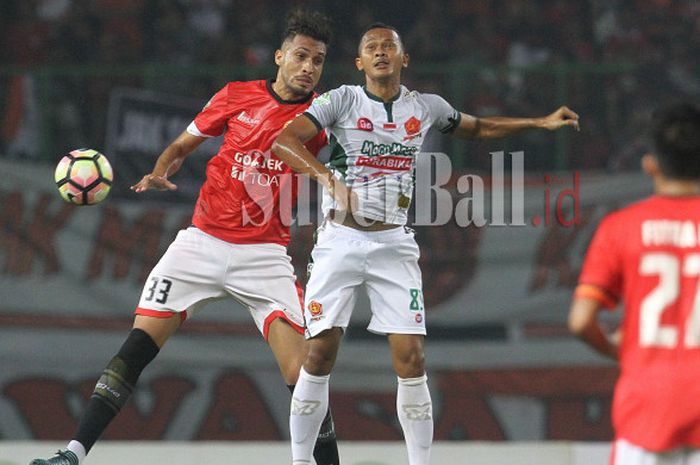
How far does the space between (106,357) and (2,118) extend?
6.64 ft

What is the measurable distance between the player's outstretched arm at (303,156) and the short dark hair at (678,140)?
6.00 feet

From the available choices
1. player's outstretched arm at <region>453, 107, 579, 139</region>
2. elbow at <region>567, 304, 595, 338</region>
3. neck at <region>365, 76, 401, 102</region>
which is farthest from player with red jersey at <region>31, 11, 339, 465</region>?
elbow at <region>567, 304, 595, 338</region>

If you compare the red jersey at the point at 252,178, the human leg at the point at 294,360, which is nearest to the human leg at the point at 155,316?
the red jersey at the point at 252,178

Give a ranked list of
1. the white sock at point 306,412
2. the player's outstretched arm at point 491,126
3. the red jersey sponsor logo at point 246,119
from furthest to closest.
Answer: the red jersey sponsor logo at point 246,119 < the player's outstretched arm at point 491,126 < the white sock at point 306,412

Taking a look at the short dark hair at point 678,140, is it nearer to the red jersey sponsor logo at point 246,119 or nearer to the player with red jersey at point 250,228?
the player with red jersey at point 250,228

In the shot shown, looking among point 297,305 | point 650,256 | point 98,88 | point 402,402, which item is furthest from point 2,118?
point 650,256

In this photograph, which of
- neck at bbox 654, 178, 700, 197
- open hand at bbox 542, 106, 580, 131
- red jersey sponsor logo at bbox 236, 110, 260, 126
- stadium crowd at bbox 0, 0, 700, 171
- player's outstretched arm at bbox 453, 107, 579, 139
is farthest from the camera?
stadium crowd at bbox 0, 0, 700, 171

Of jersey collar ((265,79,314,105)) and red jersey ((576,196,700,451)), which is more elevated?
jersey collar ((265,79,314,105))

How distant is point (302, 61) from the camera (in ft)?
19.0

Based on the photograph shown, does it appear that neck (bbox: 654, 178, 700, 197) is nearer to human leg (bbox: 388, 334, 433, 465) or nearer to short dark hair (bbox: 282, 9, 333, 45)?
human leg (bbox: 388, 334, 433, 465)

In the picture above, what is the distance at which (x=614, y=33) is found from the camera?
34.4ft

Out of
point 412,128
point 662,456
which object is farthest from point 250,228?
point 662,456

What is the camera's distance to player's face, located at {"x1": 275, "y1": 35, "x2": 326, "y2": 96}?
5.77 m

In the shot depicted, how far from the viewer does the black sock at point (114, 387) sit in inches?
213
